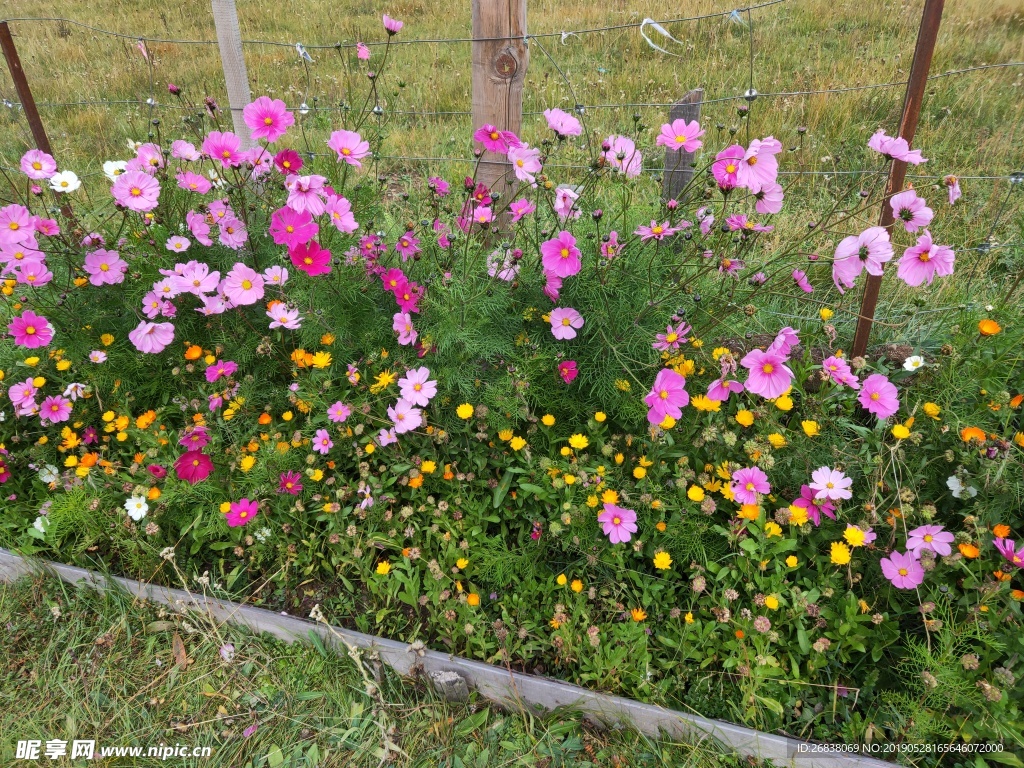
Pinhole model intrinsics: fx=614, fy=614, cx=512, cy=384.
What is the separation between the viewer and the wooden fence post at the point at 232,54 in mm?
2828

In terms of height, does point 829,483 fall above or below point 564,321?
below

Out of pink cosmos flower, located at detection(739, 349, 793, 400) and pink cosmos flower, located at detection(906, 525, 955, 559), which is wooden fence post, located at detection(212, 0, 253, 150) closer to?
pink cosmos flower, located at detection(739, 349, 793, 400)

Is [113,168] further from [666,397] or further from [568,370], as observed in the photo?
[666,397]

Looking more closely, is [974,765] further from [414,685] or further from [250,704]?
[250,704]

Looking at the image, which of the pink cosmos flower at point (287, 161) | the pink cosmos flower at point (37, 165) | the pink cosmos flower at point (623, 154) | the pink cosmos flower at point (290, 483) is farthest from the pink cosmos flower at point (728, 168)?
the pink cosmos flower at point (37, 165)

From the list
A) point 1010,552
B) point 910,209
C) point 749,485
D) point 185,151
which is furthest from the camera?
point 185,151

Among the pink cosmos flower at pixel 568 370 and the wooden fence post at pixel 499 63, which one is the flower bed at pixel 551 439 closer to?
the pink cosmos flower at pixel 568 370

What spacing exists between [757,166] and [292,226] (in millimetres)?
1226

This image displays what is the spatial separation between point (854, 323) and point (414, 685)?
1811 mm

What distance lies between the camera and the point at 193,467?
5.89 feet

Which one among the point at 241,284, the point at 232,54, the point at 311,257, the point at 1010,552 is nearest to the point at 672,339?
the point at 1010,552

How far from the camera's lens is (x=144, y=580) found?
6.15 feet

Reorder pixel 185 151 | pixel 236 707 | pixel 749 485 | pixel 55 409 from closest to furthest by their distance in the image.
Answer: pixel 749 485
pixel 236 707
pixel 185 151
pixel 55 409

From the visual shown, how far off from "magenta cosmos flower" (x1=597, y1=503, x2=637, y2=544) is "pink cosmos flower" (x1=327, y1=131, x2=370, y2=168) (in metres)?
1.26
